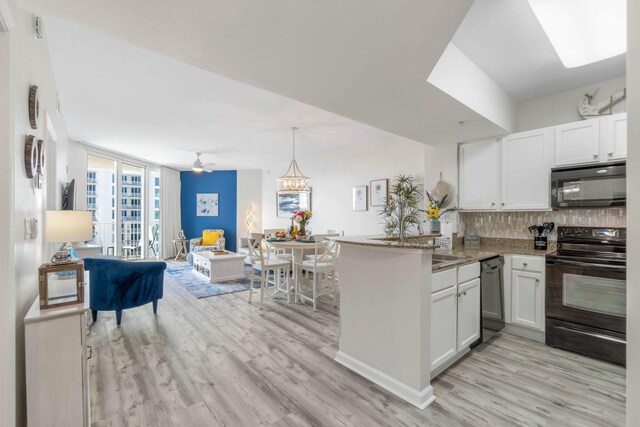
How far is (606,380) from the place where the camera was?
2211 mm

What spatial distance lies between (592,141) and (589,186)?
1.46 feet

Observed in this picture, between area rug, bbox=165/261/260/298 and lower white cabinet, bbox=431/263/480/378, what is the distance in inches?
136

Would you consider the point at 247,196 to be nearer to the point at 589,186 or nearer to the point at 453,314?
the point at 453,314

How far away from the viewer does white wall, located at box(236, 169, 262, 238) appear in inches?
340

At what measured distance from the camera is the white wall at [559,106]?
2919mm

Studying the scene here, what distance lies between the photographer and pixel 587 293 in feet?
8.36

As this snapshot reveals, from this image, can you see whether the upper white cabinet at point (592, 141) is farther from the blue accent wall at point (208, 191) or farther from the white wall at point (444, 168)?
the blue accent wall at point (208, 191)

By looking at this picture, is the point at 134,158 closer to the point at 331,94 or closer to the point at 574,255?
the point at 331,94

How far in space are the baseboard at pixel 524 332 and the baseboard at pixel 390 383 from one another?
1.66m

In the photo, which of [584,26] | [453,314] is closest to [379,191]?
[453,314]

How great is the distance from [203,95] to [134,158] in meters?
4.84

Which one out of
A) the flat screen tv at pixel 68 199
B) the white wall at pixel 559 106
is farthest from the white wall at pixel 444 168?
the flat screen tv at pixel 68 199

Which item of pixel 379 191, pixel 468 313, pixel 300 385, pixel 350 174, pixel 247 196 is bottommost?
pixel 300 385

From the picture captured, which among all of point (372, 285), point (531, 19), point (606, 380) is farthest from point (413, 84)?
point (606, 380)
